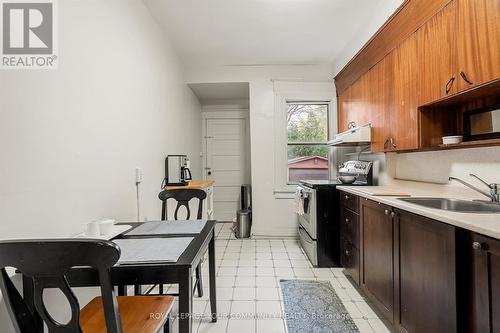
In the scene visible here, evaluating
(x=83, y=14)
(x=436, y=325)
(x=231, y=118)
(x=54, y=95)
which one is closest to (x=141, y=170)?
(x=54, y=95)

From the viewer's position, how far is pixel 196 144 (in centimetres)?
440

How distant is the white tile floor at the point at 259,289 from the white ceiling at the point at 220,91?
2561mm

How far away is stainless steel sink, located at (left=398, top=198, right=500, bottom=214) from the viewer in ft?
4.66

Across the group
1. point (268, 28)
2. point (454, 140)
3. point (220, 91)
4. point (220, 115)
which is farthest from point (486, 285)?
point (220, 115)

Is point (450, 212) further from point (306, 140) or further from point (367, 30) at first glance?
point (306, 140)

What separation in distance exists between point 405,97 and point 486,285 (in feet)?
5.12

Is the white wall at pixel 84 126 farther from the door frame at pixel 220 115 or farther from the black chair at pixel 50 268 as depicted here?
the door frame at pixel 220 115

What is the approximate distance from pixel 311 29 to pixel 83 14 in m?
2.36

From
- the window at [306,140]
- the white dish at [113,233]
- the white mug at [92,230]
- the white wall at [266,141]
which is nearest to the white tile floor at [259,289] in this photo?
the white wall at [266,141]

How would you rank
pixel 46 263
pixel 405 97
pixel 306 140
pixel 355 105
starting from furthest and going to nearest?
pixel 306 140 < pixel 355 105 < pixel 405 97 < pixel 46 263

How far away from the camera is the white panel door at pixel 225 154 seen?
4.90 meters

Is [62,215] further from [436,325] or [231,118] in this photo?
[231,118]

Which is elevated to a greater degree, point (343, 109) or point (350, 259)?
point (343, 109)

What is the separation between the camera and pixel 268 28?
2.83 meters
